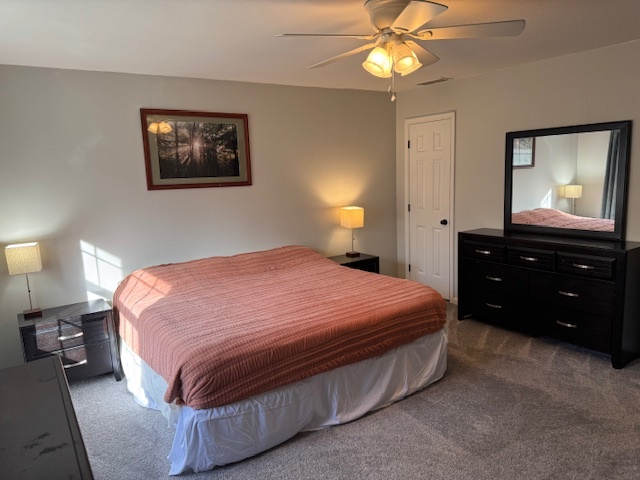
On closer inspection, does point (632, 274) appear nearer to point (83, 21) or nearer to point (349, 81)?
point (349, 81)

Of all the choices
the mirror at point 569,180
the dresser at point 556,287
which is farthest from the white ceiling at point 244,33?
the dresser at point 556,287

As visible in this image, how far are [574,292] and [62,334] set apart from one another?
153 inches

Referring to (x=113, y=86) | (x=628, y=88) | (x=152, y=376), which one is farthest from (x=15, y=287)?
(x=628, y=88)

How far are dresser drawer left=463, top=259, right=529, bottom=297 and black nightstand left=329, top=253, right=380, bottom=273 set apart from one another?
973mm

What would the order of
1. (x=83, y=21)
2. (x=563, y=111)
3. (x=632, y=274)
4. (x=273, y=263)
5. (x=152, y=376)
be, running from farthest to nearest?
(x=273, y=263), (x=563, y=111), (x=632, y=274), (x=152, y=376), (x=83, y=21)

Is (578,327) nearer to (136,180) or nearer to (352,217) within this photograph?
(352,217)

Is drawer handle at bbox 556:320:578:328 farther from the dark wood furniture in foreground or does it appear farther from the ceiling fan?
the dark wood furniture in foreground

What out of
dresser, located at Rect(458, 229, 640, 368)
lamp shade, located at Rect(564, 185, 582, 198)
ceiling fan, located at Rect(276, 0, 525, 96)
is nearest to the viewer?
ceiling fan, located at Rect(276, 0, 525, 96)

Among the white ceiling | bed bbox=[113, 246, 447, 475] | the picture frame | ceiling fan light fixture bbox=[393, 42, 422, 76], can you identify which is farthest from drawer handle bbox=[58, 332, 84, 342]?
ceiling fan light fixture bbox=[393, 42, 422, 76]

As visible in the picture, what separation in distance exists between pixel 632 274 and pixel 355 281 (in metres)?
2.05

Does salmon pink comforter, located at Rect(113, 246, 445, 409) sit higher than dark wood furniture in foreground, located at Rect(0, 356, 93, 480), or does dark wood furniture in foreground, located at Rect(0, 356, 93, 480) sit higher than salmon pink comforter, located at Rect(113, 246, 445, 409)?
dark wood furniture in foreground, located at Rect(0, 356, 93, 480)

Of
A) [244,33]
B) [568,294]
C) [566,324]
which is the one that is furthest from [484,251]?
[244,33]

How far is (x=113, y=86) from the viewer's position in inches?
143

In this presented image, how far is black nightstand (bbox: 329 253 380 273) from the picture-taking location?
4695 mm
